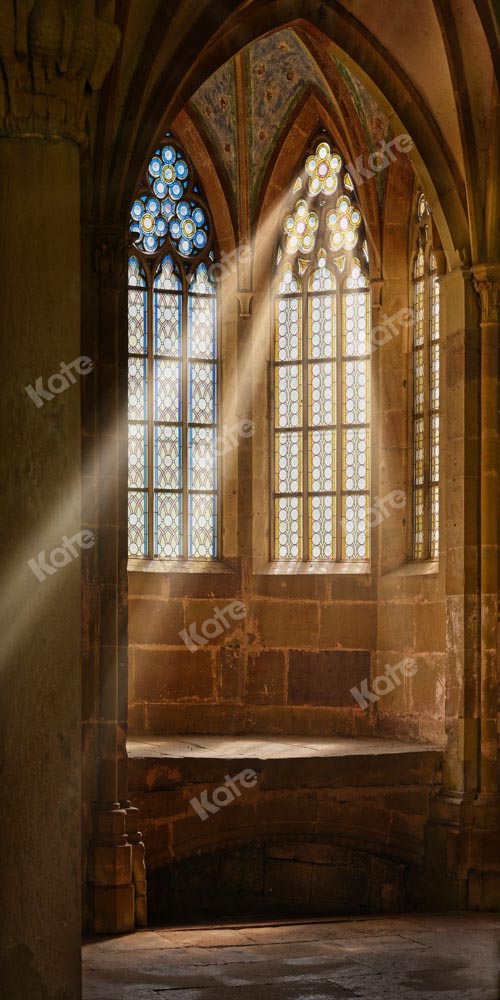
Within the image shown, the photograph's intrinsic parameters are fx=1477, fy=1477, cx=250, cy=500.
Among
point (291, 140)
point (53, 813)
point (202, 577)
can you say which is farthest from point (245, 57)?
point (53, 813)

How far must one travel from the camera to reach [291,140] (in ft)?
52.0

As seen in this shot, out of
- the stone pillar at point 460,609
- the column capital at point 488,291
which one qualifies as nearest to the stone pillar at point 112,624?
the stone pillar at point 460,609

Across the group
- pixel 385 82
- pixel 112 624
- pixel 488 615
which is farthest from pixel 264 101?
pixel 112 624

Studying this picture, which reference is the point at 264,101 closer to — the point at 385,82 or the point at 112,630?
the point at 385,82

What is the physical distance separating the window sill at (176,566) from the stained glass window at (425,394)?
2072 mm

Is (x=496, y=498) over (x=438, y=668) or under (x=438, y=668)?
over

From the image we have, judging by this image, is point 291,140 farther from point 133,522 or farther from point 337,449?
point 133,522

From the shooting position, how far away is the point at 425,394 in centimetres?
1490

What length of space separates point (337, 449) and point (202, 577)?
1.96 m

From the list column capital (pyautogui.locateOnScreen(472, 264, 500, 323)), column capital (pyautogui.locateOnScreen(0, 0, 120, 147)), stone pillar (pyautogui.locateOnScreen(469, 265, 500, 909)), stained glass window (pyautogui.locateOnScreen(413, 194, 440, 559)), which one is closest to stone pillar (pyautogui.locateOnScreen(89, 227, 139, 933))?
stone pillar (pyautogui.locateOnScreen(469, 265, 500, 909))

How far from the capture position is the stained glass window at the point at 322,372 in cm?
1547

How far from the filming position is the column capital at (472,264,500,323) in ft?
42.0

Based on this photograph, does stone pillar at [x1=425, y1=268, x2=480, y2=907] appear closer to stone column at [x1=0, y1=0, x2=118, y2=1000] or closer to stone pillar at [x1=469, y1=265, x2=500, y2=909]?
stone pillar at [x1=469, y1=265, x2=500, y2=909]

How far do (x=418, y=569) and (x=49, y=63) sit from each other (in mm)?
9053
